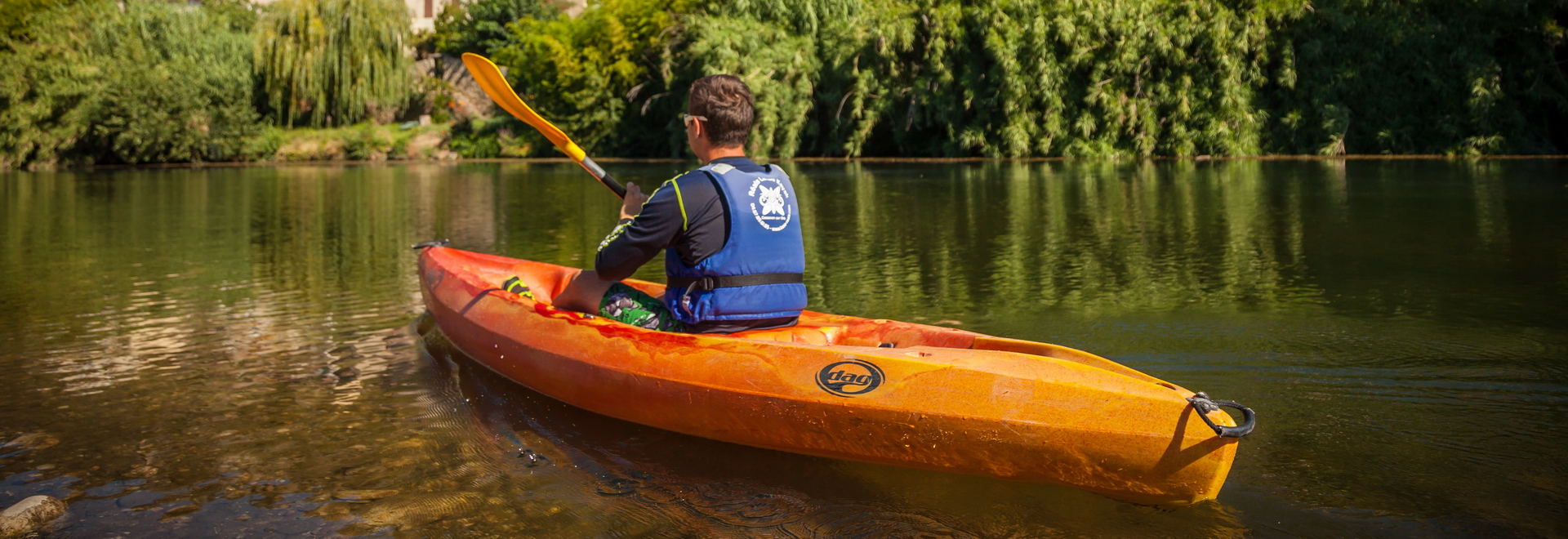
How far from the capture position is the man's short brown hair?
3.99 metres

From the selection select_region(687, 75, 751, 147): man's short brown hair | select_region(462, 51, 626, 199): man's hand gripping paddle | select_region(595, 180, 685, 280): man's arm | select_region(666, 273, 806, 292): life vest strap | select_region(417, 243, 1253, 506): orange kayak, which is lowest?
select_region(417, 243, 1253, 506): orange kayak

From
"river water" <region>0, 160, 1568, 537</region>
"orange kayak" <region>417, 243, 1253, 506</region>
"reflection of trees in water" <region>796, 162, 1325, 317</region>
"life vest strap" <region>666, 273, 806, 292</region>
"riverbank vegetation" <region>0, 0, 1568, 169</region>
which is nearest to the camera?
"orange kayak" <region>417, 243, 1253, 506</region>

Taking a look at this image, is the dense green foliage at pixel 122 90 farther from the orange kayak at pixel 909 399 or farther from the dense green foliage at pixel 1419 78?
the orange kayak at pixel 909 399

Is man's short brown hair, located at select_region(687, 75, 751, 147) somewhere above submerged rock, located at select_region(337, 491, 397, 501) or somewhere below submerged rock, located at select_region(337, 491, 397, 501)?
above

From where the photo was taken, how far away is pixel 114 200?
17.7 m

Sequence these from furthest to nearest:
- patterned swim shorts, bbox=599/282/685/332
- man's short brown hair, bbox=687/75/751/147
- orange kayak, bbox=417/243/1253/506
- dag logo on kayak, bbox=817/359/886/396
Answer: patterned swim shorts, bbox=599/282/685/332
man's short brown hair, bbox=687/75/751/147
dag logo on kayak, bbox=817/359/886/396
orange kayak, bbox=417/243/1253/506

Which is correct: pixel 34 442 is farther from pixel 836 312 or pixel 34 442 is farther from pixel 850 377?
pixel 836 312

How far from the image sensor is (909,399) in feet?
11.9

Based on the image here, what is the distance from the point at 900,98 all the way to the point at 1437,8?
13.0 m

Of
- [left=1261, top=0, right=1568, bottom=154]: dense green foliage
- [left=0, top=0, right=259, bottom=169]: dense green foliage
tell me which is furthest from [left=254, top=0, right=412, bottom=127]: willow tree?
[left=1261, top=0, right=1568, bottom=154]: dense green foliage

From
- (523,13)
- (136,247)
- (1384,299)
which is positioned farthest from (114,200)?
(523,13)

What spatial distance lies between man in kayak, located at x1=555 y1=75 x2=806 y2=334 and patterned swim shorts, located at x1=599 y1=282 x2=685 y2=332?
0.31 metres

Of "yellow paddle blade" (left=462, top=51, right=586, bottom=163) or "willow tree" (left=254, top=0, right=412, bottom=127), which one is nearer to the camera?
"yellow paddle blade" (left=462, top=51, right=586, bottom=163)

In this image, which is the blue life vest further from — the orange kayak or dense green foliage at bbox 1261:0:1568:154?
dense green foliage at bbox 1261:0:1568:154
